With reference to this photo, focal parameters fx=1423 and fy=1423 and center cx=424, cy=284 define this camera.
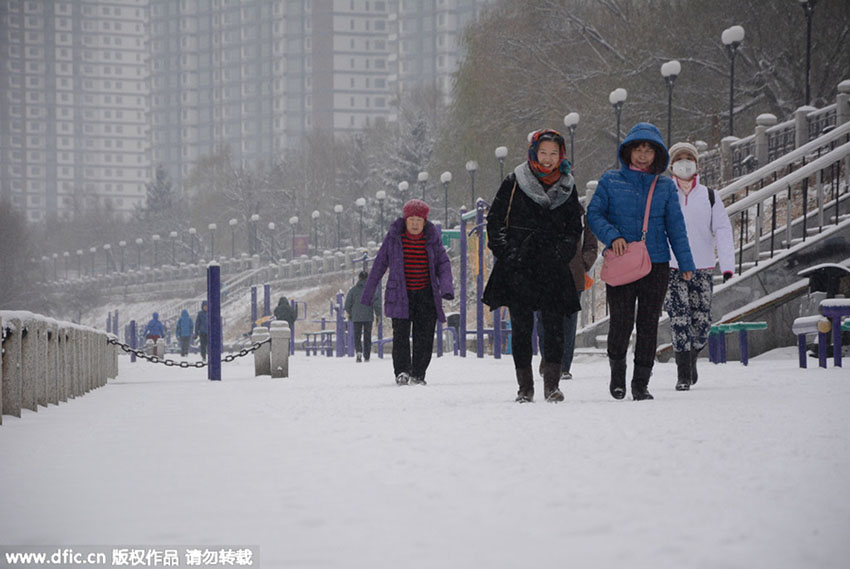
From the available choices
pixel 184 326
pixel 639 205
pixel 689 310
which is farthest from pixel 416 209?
pixel 184 326

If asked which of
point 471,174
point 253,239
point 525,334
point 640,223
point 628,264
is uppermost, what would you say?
point 253,239

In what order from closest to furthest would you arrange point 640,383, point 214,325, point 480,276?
point 640,383
point 214,325
point 480,276

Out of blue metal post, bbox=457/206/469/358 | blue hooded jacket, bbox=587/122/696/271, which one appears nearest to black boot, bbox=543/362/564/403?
blue hooded jacket, bbox=587/122/696/271

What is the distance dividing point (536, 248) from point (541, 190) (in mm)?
366

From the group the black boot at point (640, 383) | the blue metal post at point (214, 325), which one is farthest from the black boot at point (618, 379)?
the blue metal post at point (214, 325)

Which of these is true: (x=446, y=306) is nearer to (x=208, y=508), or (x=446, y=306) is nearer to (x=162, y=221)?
(x=208, y=508)

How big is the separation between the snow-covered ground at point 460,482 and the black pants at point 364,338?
1288 cm

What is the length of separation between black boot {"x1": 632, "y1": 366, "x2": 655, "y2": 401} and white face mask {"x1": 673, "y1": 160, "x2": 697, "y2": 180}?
1900 mm

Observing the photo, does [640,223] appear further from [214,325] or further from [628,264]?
[214,325]

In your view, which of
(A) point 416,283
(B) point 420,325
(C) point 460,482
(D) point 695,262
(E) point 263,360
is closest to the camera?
(C) point 460,482

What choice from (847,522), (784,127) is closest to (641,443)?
(847,522)

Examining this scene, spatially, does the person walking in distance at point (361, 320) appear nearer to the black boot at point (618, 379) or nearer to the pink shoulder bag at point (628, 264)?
the black boot at point (618, 379)

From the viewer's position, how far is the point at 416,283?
39.8 feet

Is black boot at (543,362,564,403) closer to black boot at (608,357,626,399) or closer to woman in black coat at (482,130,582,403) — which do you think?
woman in black coat at (482,130,582,403)
